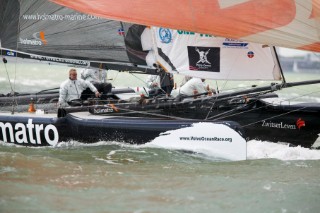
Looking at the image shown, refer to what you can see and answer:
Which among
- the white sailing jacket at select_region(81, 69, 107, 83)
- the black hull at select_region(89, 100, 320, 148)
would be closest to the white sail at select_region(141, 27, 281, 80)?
the black hull at select_region(89, 100, 320, 148)

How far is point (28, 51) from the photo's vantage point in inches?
455

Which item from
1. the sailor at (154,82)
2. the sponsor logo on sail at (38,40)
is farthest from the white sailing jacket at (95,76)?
the sponsor logo on sail at (38,40)

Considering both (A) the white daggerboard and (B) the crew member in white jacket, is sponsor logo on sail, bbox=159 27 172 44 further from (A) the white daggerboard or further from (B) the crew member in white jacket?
(A) the white daggerboard

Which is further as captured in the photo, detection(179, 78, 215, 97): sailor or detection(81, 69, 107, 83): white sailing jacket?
detection(81, 69, 107, 83): white sailing jacket

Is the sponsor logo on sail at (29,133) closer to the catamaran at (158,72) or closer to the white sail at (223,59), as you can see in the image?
the catamaran at (158,72)

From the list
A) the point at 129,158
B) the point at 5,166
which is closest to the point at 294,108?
the point at 129,158

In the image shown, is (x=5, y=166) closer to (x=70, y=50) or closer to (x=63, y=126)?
(x=63, y=126)

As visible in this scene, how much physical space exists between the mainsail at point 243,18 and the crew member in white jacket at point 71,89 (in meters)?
1.94

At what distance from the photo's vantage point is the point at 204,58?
1007cm

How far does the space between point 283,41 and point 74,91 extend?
3.95 metres

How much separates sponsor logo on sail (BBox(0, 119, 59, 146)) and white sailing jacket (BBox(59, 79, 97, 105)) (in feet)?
2.92

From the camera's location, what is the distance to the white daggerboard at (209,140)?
30.2 ft

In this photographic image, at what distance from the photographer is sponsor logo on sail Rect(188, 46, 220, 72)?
10000 mm

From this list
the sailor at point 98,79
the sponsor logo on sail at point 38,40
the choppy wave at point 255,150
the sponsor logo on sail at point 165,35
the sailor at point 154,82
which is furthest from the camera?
the sailor at point 154,82
